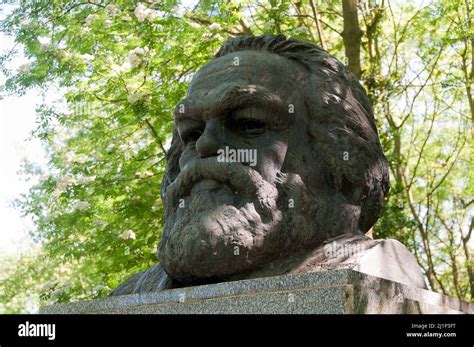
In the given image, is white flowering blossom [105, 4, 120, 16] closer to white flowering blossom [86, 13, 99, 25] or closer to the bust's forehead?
white flowering blossom [86, 13, 99, 25]

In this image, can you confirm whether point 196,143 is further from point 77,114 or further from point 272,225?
point 77,114

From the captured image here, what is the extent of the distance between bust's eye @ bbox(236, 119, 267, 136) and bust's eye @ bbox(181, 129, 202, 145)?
328 millimetres

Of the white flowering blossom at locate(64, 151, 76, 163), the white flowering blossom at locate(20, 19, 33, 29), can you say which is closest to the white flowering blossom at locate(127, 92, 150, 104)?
the white flowering blossom at locate(64, 151, 76, 163)

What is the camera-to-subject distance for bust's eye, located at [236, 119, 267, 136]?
15.1 ft

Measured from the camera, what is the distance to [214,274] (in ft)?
13.9

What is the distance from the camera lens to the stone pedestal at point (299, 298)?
3268 millimetres

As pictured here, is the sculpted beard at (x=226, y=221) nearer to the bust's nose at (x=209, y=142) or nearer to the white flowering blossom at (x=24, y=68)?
the bust's nose at (x=209, y=142)

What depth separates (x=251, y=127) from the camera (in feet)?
15.2

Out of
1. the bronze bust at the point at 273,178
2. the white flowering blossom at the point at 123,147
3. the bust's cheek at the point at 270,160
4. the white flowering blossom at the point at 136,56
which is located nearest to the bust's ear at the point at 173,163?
the bronze bust at the point at 273,178

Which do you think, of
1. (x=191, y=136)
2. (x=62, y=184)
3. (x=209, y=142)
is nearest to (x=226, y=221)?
(x=209, y=142)

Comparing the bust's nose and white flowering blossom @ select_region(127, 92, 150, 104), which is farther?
white flowering blossom @ select_region(127, 92, 150, 104)

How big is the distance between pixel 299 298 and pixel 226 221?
95cm

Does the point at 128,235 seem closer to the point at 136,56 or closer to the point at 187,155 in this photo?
the point at 136,56
